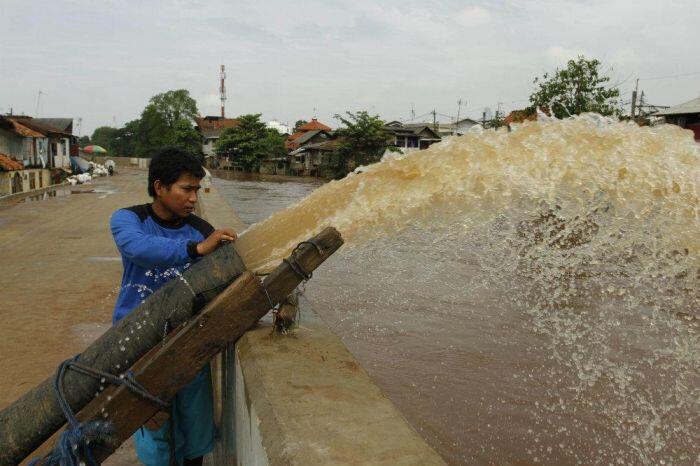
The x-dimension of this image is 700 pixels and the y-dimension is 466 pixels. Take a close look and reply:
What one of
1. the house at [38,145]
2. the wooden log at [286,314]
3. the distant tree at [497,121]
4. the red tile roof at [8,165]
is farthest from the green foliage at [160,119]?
the wooden log at [286,314]

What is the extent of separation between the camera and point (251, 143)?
53281 mm

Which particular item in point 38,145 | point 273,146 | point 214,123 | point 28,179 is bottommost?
point 28,179

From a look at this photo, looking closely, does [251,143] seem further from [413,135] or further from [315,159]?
[413,135]

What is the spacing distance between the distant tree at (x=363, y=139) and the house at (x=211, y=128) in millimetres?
39001

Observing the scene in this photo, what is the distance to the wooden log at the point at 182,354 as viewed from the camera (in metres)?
1.78

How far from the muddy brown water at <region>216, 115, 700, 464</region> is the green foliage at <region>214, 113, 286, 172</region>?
156ft

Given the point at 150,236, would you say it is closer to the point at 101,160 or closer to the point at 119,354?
the point at 119,354

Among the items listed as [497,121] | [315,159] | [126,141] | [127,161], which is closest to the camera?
[497,121]

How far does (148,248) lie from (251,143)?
5256cm

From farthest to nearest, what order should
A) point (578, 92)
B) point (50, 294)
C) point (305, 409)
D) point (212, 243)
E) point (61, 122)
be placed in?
point (61, 122)
point (578, 92)
point (50, 294)
point (212, 243)
point (305, 409)

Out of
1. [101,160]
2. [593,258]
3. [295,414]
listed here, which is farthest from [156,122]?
[295,414]

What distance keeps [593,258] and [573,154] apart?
22.0 feet

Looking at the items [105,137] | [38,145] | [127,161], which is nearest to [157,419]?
[38,145]

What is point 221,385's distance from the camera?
3145mm
